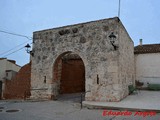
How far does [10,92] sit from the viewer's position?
41.9ft

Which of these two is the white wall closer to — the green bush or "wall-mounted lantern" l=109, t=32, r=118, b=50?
the green bush

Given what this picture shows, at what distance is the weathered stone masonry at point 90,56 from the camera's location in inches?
336

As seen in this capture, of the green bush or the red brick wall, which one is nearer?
the red brick wall

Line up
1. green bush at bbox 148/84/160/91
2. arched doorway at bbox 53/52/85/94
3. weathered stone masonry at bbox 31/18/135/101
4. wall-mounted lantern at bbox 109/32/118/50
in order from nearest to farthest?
1. wall-mounted lantern at bbox 109/32/118/50
2. weathered stone masonry at bbox 31/18/135/101
3. arched doorway at bbox 53/52/85/94
4. green bush at bbox 148/84/160/91

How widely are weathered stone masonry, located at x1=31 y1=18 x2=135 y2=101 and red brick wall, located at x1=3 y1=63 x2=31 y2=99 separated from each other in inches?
35.3

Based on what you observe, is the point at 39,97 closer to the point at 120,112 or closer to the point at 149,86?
the point at 120,112

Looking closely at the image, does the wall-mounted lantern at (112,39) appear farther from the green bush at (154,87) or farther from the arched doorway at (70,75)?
the green bush at (154,87)

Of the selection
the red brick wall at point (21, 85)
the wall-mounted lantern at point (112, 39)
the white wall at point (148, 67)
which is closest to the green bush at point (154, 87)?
the white wall at point (148, 67)

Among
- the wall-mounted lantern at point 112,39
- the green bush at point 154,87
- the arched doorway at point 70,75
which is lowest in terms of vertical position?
the green bush at point 154,87

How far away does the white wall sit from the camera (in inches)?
604

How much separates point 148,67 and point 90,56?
28.7 ft

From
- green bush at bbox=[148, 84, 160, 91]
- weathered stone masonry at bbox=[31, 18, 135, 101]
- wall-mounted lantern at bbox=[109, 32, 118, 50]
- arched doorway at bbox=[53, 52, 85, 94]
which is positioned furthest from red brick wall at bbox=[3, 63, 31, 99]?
green bush at bbox=[148, 84, 160, 91]

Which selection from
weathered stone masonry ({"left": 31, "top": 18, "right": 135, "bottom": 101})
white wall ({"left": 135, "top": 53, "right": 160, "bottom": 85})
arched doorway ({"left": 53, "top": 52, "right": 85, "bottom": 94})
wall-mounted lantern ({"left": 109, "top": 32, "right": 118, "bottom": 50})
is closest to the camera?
wall-mounted lantern ({"left": 109, "top": 32, "right": 118, "bottom": 50})

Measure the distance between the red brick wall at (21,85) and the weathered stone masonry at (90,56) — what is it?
90 centimetres
